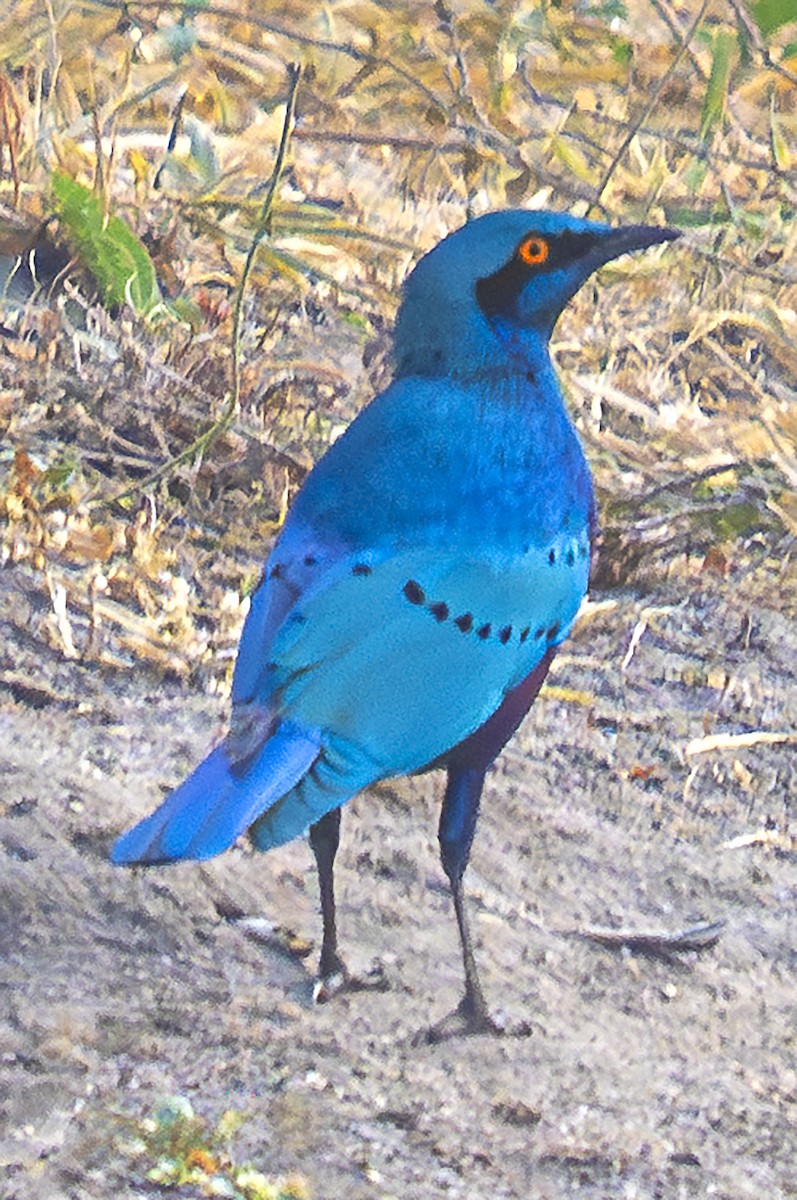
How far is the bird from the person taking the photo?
2.55m

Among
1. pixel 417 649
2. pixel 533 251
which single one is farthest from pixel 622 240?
pixel 417 649

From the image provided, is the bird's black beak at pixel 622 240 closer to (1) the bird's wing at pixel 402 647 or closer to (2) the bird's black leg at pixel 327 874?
(1) the bird's wing at pixel 402 647

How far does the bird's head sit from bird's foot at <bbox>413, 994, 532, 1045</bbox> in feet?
3.27

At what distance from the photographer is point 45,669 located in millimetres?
3574

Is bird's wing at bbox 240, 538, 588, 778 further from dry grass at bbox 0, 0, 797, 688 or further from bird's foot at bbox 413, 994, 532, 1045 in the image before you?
dry grass at bbox 0, 0, 797, 688

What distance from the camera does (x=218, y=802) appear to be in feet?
7.98

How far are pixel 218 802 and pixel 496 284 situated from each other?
39.8 inches

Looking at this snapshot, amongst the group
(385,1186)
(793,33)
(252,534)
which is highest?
(793,33)

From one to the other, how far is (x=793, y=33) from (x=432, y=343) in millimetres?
3118

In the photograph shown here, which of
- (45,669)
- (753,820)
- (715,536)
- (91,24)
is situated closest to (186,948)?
(45,669)

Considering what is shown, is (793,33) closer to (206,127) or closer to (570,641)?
(206,127)

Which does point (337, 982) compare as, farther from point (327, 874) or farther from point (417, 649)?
point (417, 649)

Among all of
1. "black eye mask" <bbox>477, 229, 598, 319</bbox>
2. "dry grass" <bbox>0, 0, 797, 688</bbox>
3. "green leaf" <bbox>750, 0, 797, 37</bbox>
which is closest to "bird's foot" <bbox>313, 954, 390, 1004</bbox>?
"dry grass" <bbox>0, 0, 797, 688</bbox>

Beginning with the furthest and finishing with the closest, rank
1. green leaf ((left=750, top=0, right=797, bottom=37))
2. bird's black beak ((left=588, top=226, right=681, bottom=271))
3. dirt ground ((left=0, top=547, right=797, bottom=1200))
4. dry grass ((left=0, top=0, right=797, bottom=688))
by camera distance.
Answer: dry grass ((left=0, top=0, right=797, bottom=688)), green leaf ((left=750, top=0, right=797, bottom=37)), bird's black beak ((left=588, top=226, right=681, bottom=271)), dirt ground ((left=0, top=547, right=797, bottom=1200))
